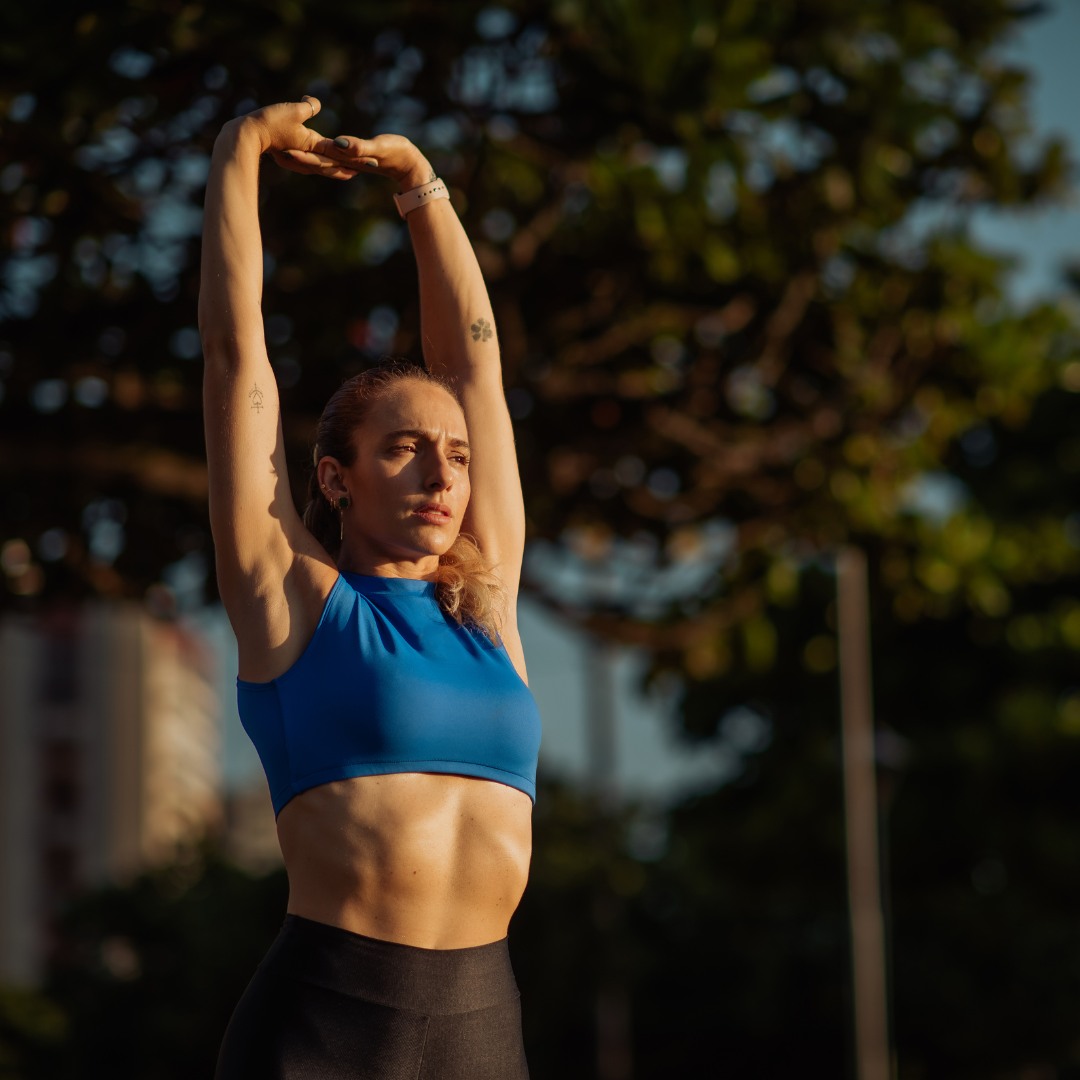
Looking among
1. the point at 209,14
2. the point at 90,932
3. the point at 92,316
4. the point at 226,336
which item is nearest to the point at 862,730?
the point at 90,932

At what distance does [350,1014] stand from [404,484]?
821 millimetres

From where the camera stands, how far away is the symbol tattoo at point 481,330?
10.7ft

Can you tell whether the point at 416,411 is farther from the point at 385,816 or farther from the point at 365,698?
the point at 385,816

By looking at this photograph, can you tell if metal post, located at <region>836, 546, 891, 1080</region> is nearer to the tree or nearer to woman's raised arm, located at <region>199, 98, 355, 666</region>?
the tree

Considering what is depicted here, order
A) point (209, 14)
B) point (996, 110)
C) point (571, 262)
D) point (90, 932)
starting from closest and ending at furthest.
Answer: point (209, 14) → point (571, 262) → point (996, 110) → point (90, 932)

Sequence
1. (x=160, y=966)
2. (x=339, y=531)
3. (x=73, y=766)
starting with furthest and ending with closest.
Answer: (x=73, y=766) < (x=160, y=966) < (x=339, y=531)

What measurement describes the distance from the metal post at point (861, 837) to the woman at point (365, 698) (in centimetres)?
1123

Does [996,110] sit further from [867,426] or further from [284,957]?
[284,957]

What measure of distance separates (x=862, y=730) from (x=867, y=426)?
25.4 feet

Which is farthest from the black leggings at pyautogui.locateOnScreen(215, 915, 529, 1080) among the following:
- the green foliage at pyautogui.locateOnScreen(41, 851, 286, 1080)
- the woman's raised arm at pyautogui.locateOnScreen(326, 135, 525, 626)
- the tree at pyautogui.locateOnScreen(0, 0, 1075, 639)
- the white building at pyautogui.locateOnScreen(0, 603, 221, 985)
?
the white building at pyautogui.locateOnScreen(0, 603, 221, 985)

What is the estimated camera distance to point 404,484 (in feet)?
9.32

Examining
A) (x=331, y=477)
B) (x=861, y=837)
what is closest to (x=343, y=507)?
(x=331, y=477)

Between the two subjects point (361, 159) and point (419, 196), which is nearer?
point (361, 159)

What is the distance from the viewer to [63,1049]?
54.4 ft
